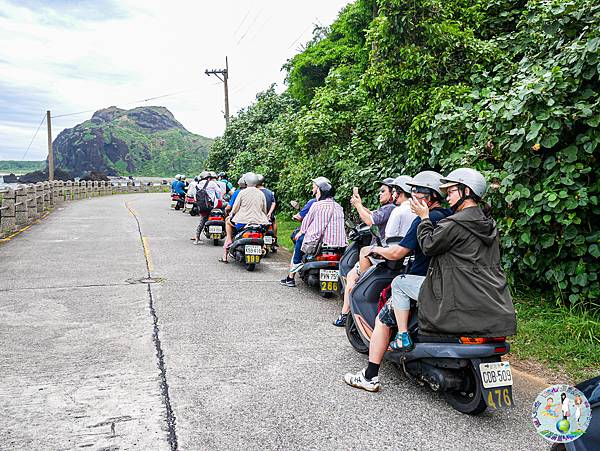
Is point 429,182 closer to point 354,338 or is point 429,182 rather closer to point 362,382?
point 362,382

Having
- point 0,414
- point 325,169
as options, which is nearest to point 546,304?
point 0,414

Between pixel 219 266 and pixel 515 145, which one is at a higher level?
pixel 515 145

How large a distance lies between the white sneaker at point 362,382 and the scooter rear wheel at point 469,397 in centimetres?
55

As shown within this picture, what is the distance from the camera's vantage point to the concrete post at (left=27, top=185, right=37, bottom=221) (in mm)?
18797

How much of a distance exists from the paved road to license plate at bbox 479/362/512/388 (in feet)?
1.14

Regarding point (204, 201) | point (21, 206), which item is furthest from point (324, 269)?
point (21, 206)

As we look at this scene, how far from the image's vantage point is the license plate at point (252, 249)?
10352mm

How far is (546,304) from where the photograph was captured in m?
6.73

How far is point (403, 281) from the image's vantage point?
4.66m

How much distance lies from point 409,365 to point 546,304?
2.83 m

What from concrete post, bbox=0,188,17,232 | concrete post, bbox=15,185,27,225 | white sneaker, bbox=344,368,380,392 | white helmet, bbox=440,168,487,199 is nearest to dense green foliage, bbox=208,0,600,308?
white helmet, bbox=440,168,487,199

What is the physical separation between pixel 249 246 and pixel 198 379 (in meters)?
5.51

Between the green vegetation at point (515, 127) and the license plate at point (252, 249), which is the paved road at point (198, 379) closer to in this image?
the license plate at point (252, 249)

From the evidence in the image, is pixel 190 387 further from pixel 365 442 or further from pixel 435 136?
pixel 435 136
